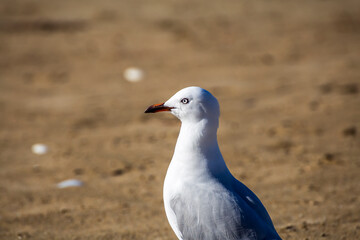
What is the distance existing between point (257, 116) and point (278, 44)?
3.31 m

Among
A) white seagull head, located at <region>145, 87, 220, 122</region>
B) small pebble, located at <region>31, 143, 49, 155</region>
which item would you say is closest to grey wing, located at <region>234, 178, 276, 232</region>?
white seagull head, located at <region>145, 87, 220, 122</region>

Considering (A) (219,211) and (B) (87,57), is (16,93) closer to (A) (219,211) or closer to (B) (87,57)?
(B) (87,57)

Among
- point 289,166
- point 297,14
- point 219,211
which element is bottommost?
point 289,166

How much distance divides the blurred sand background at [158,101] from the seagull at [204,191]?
944 millimetres

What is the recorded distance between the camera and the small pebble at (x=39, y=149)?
5570 mm

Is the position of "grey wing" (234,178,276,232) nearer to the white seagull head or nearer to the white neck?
the white neck

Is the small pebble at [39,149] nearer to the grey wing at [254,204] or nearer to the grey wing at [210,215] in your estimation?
the grey wing at [210,215]

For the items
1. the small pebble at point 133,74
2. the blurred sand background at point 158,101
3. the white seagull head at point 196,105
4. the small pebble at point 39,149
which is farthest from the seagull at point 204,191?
the small pebble at point 133,74

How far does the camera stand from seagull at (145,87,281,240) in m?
2.87

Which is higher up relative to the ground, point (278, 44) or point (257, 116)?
point (278, 44)

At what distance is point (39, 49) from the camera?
921cm

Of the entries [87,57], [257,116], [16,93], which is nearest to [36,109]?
[16,93]

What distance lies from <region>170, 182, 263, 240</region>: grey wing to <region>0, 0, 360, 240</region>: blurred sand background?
37.8 inches

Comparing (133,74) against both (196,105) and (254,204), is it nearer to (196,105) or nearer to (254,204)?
(196,105)
